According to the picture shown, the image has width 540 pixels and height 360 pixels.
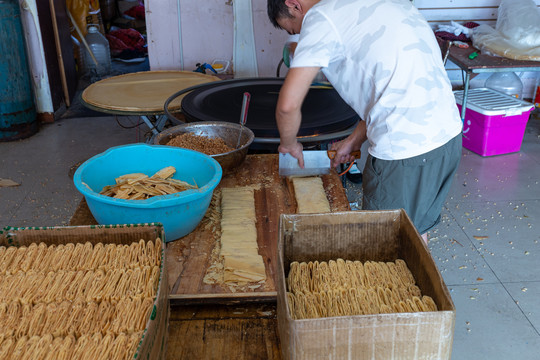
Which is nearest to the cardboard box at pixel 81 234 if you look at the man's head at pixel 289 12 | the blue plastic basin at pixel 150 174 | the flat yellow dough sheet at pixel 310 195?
the blue plastic basin at pixel 150 174

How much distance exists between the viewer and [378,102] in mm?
1596

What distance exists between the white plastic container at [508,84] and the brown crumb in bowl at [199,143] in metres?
3.51

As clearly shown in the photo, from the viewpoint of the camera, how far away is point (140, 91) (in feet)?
10.3

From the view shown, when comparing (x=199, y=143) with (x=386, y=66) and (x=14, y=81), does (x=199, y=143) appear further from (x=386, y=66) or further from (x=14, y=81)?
(x=14, y=81)

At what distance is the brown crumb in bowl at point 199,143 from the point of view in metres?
1.89

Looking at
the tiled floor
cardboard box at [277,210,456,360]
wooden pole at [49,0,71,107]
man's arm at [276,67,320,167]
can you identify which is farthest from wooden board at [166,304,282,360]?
wooden pole at [49,0,71,107]

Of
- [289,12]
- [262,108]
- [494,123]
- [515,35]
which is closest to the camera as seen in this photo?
[289,12]

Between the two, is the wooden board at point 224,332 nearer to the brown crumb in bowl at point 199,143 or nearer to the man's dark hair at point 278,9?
the brown crumb in bowl at point 199,143

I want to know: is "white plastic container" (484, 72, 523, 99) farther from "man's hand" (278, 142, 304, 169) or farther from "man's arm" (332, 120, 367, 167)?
"man's hand" (278, 142, 304, 169)

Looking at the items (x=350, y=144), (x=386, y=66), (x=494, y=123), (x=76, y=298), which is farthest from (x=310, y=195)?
(x=494, y=123)

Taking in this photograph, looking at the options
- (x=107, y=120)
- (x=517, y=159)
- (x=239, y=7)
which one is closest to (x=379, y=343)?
(x=517, y=159)

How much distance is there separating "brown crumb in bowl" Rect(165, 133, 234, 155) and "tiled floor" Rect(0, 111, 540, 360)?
4.46ft

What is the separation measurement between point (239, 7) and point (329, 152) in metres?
2.87

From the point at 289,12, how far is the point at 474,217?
2.09 meters
